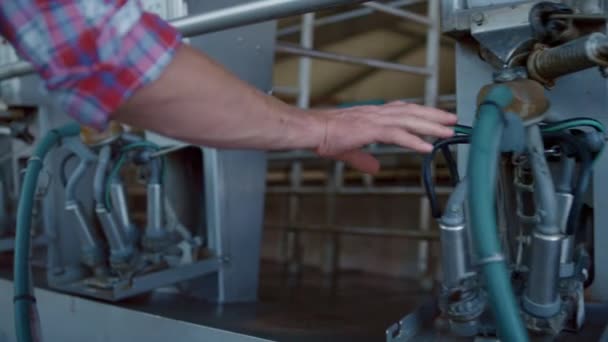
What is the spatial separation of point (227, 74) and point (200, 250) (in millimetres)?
888

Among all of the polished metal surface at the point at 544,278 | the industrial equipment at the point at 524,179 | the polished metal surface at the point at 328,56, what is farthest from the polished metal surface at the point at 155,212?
the polished metal surface at the point at 544,278

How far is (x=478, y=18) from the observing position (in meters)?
0.73

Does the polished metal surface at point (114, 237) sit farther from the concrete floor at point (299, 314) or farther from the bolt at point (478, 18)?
the bolt at point (478, 18)

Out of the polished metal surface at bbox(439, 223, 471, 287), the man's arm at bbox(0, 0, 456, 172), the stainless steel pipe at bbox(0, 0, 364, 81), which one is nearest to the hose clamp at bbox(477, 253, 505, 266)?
the polished metal surface at bbox(439, 223, 471, 287)

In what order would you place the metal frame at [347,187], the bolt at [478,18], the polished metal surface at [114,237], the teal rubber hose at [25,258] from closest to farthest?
the bolt at [478,18], the teal rubber hose at [25,258], the polished metal surface at [114,237], the metal frame at [347,187]

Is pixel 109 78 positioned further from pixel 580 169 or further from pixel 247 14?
pixel 580 169

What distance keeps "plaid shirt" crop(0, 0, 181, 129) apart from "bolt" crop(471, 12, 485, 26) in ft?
1.37

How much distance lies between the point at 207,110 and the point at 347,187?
7.09ft

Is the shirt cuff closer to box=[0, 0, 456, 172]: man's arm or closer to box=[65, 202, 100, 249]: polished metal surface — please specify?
box=[0, 0, 456, 172]: man's arm

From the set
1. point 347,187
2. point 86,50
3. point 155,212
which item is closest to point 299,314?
point 155,212

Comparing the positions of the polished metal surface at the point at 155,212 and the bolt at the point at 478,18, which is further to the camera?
the polished metal surface at the point at 155,212

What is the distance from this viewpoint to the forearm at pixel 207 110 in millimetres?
520

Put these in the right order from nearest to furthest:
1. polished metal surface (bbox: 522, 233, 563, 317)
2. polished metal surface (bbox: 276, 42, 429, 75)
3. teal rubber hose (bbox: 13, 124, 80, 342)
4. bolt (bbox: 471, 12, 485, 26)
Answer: polished metal surface (bbox: 522, 233, 563, 317), bolt (bbox: 471, 12, 485, 26), teal rubber hose (bbox: 13, 124, 80, 342), polished metal surface (bbox: 276, 42, 429, 75)

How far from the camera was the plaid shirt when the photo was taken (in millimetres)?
485
